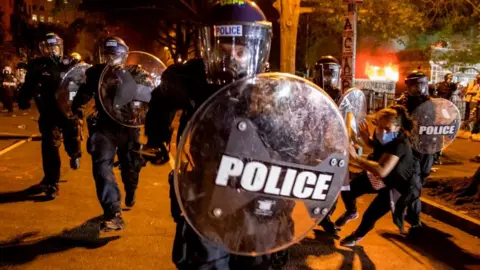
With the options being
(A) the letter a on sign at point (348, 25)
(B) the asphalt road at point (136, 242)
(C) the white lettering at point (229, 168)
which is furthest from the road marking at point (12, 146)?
(C) the white lettering at point (229, 168)

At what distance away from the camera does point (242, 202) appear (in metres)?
2.52

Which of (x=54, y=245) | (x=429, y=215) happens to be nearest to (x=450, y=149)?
(x=429, y=215)

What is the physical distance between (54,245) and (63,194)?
2035 mm

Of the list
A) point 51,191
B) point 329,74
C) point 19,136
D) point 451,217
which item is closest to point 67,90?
point 51,191

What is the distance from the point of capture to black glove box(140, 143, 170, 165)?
11.0 feet

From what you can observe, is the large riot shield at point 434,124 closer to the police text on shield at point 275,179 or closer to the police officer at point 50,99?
the police text on shield at point 275,179

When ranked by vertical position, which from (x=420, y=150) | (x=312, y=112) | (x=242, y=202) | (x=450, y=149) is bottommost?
(x=450, y=149)

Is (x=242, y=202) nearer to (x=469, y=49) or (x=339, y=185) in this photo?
(x=339, y=185)

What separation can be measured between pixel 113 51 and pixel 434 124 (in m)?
3.86

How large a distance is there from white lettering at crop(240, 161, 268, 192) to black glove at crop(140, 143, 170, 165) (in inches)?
39.0

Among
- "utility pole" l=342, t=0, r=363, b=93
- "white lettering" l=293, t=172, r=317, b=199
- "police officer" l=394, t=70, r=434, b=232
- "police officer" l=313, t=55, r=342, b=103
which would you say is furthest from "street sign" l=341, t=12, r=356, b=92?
"white lettering" l=293, t=172, r=317, b=199

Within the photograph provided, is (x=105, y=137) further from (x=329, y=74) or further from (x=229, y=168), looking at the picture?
(x=229, y=168)

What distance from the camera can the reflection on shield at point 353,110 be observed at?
512cm

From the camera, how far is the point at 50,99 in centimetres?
616
